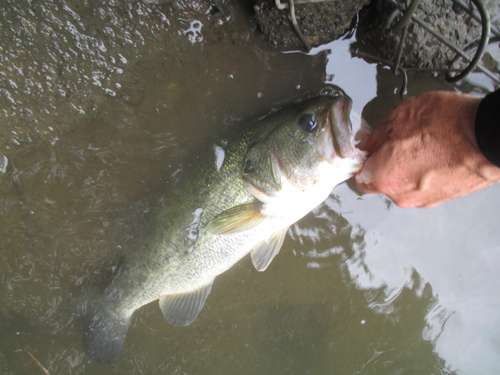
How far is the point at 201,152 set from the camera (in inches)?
91.4

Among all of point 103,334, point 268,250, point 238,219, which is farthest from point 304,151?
point 103,334

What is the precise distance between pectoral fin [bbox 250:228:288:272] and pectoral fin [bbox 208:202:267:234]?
0.28 meters

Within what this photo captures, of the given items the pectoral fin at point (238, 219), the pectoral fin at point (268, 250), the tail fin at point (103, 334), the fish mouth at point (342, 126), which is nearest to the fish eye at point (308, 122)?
the fish mouth at point (342, 126)

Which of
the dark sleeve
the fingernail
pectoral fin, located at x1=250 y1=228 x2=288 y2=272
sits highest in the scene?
the dark sleeve

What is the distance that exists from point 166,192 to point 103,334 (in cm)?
137

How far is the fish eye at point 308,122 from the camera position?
1.78m

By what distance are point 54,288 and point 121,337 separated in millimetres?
736

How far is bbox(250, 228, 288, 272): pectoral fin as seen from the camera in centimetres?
219

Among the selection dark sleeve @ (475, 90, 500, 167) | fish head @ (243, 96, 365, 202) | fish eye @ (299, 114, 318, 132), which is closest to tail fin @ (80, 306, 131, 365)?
fish head @ (243, 96, 365, 202)

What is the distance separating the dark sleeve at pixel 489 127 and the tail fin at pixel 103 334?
2.80 m

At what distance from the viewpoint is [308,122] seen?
1787mm

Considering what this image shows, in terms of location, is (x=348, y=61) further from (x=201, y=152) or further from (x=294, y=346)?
(x=294, y=346)

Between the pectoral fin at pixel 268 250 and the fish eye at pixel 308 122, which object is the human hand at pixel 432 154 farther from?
the pectoral fin at pixel 268 250

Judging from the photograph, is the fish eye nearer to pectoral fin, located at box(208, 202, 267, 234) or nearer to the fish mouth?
the fish mouth
